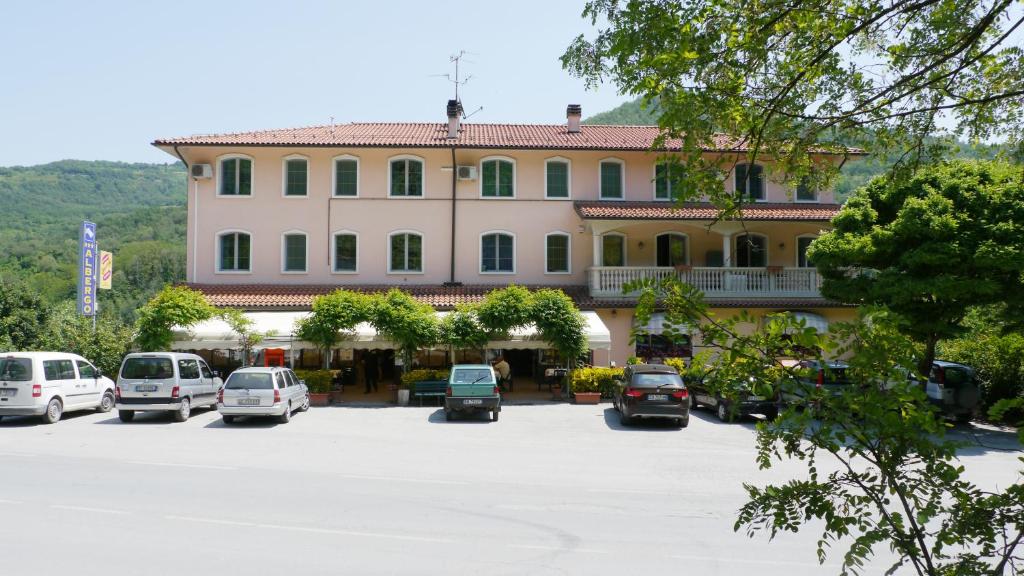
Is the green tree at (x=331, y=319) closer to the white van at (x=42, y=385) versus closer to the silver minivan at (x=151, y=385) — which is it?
the silver minivan at (x=151, y=385)

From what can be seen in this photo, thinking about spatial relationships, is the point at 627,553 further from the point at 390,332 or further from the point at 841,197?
the point at 841,197

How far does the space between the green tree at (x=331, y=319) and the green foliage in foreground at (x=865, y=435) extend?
20.6 m

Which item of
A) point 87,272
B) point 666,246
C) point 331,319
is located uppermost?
point 666,246

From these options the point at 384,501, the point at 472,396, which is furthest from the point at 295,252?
the point at 384,501

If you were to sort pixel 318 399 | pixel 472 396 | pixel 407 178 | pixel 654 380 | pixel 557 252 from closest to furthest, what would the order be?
pixel 654 380 → pixel 472 396 → pixel 318 399 → pixel 407 178 → pixel 557 252

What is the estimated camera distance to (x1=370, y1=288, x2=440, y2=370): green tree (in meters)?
23.4

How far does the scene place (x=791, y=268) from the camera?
91.2 feet

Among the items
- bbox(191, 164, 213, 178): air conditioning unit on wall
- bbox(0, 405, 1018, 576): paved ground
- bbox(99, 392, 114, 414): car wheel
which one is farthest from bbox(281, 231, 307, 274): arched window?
bbox(0, 405, 1018, 576): paved ground

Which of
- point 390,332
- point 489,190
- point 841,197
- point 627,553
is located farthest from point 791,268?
point 627,553

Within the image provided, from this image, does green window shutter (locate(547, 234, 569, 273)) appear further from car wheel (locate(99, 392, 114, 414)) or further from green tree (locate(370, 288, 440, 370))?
car wheel (locate(99, 392, 114, 414))

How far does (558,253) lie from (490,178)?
4.14 m

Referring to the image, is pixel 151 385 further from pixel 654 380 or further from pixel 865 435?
pixel 865 435

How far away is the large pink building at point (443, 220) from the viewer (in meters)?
27.9

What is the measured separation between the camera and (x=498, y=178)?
29094mm
